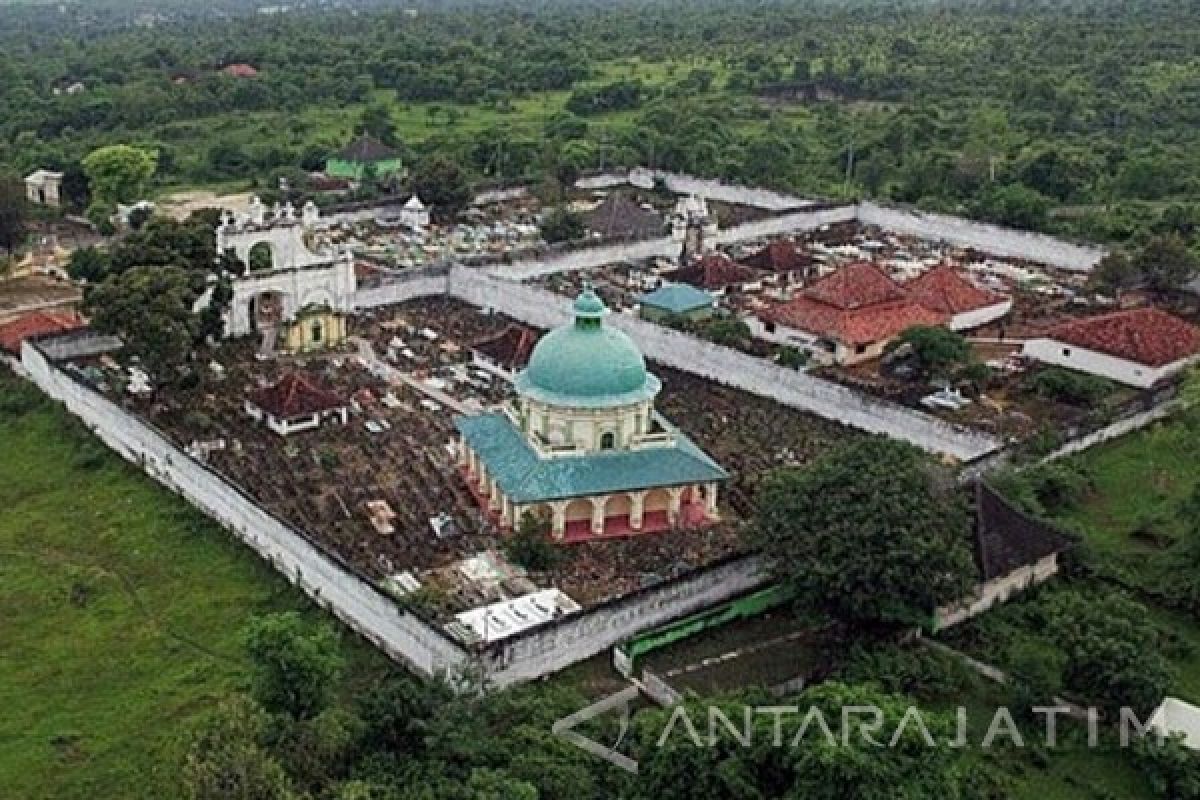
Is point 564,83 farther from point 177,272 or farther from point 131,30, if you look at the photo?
point 131,30

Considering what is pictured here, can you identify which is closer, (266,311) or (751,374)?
(751,374)

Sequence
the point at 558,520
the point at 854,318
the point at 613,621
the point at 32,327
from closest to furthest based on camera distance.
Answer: the point at 613,621 → the point at 558,520 → the point at 854,318 → the point at 32,327

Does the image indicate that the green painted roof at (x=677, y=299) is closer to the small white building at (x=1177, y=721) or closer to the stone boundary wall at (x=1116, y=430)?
the stone boundary wall at (x=1116, y=430)

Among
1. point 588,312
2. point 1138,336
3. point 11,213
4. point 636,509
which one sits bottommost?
point 636,509

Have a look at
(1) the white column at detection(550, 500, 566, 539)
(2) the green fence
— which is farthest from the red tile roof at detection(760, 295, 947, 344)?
(2) the green fence

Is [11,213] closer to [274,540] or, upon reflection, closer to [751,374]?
[274,540]

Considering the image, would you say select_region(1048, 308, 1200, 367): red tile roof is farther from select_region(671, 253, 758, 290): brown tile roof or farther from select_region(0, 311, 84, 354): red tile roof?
select_region(0, 311, 84, 354): red tile roof

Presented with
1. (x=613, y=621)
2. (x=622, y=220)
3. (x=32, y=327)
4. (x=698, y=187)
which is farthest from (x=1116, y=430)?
(x=698, y=187)

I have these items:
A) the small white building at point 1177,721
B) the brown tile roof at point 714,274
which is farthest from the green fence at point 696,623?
the brown tile roof at point 714,274
